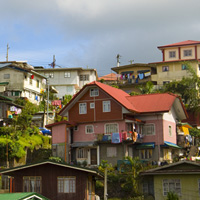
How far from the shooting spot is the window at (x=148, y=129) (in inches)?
1932

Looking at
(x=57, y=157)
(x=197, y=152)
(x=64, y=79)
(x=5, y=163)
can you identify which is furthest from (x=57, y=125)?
(x=64, y=79)

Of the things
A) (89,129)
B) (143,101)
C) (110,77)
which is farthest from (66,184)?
(110,77)

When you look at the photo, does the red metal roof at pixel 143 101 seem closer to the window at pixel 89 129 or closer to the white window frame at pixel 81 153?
the window at pixel 89 129

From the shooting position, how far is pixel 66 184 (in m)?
31.5

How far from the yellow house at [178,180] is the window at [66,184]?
7597 mm

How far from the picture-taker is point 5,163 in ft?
146

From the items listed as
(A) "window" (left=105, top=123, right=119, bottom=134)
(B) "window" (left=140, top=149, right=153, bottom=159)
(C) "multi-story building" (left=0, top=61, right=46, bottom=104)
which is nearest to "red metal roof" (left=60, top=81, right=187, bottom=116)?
(A) "window" (left=105, top=123, right=119, bottom=134)

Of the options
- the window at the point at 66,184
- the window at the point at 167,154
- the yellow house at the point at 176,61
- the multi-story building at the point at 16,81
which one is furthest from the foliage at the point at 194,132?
the window at the point at 66,184

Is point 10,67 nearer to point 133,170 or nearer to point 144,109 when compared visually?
point 144,109

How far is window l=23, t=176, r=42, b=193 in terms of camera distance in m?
31.8

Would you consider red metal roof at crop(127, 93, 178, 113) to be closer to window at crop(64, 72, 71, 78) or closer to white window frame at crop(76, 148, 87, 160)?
white window frame at crop(76, 148, 87, 160)

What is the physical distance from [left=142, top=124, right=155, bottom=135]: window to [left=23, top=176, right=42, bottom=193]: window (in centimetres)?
2012

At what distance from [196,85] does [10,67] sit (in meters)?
31.3

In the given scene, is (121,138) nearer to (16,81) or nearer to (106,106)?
(106,106)
